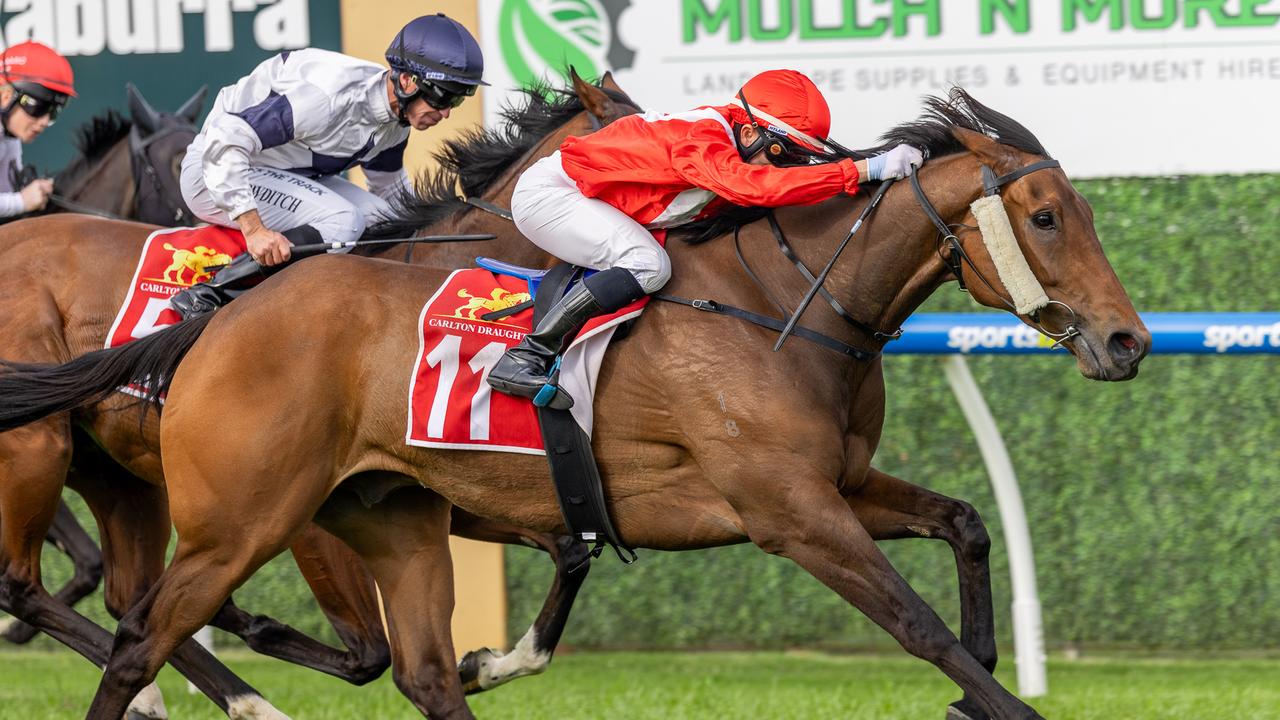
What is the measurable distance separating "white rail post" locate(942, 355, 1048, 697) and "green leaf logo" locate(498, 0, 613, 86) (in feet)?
5.91

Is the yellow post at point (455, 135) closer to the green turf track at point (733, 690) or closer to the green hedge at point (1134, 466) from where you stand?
the green turf track at point (733, 690)

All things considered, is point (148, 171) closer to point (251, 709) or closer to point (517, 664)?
point (251, 709)

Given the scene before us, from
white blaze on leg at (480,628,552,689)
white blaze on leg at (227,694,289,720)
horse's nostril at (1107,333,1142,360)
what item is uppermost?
horse's nostril at (1107,333,1142,360)

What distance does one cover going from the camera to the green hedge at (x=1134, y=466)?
5.66 metres

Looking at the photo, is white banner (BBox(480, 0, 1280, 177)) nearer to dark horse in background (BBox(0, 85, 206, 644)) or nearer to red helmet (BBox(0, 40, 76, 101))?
dark horse in background (BBox(0, 85, 206, 644))

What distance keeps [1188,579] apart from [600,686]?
7.15ft

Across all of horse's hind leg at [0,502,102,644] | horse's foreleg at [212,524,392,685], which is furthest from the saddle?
horse's hind leg at [0,502,102,644]

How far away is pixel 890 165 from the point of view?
11.5 feet

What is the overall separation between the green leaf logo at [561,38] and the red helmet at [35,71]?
159cm

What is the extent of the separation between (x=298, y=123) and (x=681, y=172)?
121 centimetres

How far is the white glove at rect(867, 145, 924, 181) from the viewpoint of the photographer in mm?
3506

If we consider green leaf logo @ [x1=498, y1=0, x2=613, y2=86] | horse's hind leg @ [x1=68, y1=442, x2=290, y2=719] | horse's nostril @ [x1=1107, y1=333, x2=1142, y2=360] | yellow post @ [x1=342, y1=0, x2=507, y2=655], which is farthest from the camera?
yellow post @ [x1=342, y1=0, x2=507, y2=655]

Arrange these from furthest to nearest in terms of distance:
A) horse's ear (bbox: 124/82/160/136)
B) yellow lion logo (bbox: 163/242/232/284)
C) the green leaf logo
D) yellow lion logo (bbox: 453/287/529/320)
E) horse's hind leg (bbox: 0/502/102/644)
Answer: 1. the green leaf logo
2. horse's ear (bbox: 124/82/160/136)
3. horse's hind leg (bbox: 0/502/102/644)
4. yellow lion logo (bbox: 163/242/232/284)
5. yellow lion logo (bbox: 453/287/529/320)

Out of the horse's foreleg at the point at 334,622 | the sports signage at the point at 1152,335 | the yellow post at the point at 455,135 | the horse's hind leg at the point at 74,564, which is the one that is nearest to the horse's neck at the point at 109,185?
the yellow post at the point at 455,135
